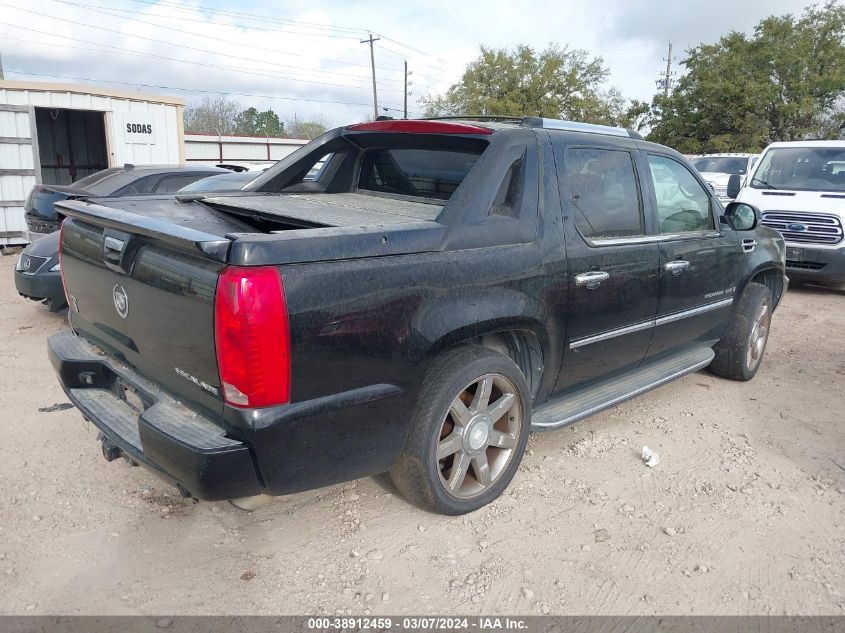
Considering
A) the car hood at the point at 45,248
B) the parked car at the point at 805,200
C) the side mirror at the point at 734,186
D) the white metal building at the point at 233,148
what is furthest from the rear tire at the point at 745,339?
the white metal building at the point at 233,148

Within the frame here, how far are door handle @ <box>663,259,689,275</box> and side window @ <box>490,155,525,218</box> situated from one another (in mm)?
1260

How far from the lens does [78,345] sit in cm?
346

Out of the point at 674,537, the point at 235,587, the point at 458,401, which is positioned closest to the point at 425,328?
the point at 458,401

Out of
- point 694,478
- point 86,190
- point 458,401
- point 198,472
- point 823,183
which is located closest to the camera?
point 198,472

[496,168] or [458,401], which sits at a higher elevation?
[496,168]

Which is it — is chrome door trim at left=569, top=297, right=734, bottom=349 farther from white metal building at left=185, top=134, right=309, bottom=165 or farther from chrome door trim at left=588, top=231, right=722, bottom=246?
white metal building at left=185, top=134, right=309, bottom=165

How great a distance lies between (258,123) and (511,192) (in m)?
75.2

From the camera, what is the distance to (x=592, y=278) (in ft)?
11.5

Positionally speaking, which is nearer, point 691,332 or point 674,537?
point 674,537

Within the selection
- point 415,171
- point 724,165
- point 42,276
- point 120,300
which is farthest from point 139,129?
point 724,165

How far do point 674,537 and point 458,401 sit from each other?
122cm

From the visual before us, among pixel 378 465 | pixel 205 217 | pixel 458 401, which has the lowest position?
pixel 378 465

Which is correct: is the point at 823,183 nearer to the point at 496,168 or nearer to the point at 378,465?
the point at 496,168

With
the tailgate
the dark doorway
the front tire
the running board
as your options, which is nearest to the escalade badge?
the tailgate
